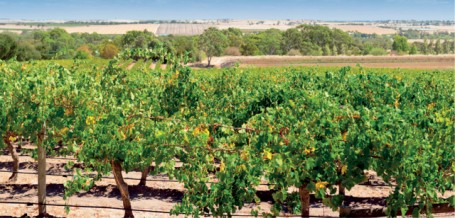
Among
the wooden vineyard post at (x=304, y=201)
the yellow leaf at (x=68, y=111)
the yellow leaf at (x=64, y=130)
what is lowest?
the wooden vineyard post at (x=304, y=201)

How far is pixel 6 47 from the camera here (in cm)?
6309

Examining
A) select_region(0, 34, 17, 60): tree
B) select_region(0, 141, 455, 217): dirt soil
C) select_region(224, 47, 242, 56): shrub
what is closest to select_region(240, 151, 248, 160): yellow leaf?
select_region(0, 141, 455, 217): dirt soil

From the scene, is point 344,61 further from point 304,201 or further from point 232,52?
point 304,201

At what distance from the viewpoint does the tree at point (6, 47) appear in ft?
Answer: 206

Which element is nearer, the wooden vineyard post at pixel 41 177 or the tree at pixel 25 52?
the wooden vineyard post at pixel 41 177

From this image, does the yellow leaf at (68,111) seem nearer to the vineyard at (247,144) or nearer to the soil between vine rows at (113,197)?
the vineyard at (247,144)

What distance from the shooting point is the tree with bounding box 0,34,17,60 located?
62.8 m

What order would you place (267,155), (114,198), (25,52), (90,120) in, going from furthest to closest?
(25,52) → (114,198) → (90,120) → (267,155)

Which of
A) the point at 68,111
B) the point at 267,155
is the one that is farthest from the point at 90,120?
the point at 267,155

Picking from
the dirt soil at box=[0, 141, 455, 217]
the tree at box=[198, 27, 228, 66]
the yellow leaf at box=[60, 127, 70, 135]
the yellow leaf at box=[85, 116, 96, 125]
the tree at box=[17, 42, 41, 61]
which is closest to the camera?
the yellow leaf at box=[85, 116, 96, 125]

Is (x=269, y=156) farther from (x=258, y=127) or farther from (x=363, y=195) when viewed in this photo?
(x=363, y=195)

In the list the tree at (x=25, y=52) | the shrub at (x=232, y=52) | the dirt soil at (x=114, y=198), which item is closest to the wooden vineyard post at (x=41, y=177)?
the dirt soil at (x=114, y=198)

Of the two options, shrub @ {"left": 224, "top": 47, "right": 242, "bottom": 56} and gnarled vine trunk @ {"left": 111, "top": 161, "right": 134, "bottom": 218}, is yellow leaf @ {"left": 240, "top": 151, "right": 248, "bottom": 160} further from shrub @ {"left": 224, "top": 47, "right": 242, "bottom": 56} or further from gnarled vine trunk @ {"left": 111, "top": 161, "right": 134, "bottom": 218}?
shrub @ {"left": 224, "top": 47, "right": 242, "bottom": 56}

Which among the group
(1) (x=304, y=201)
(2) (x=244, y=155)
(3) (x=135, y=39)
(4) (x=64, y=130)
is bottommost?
(1) (x=304, y=201)
